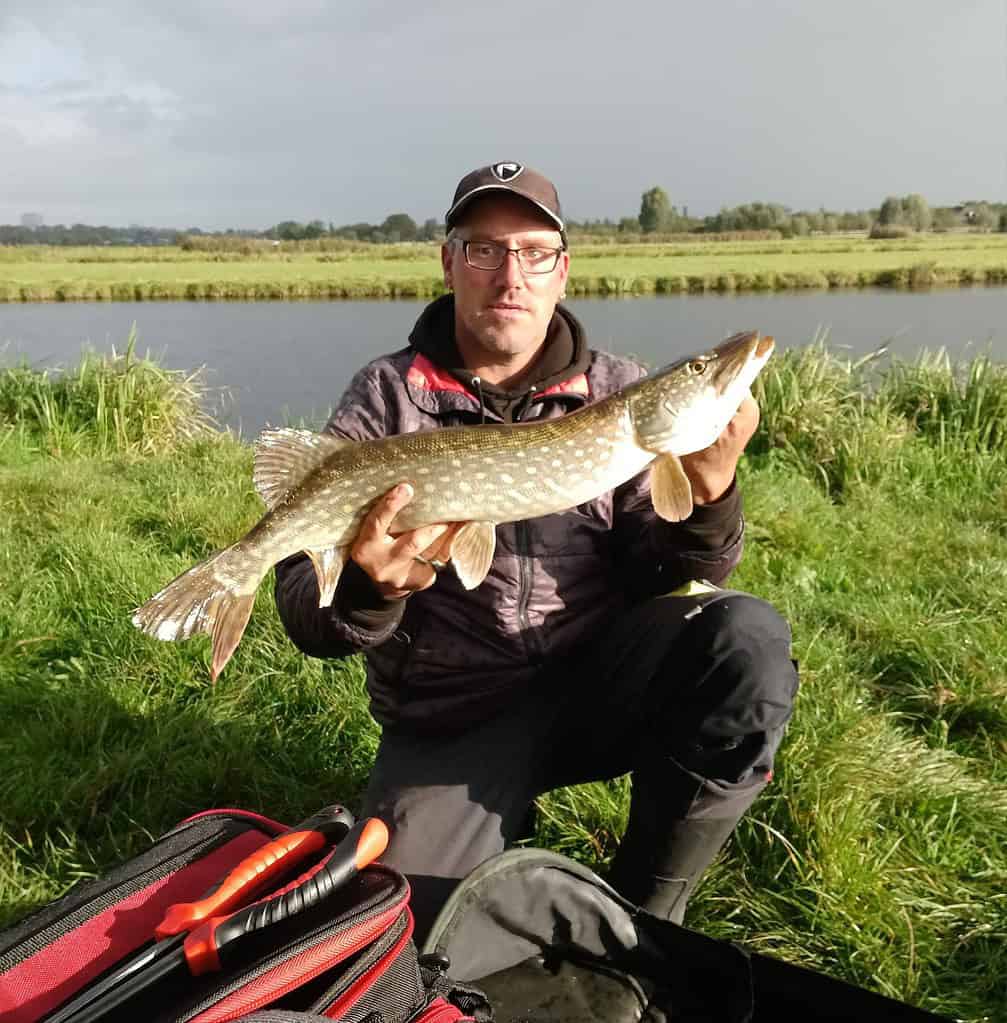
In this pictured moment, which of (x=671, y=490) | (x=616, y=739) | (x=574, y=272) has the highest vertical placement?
(x=574, y=272)

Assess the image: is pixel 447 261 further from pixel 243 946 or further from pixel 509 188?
pixel 243 946

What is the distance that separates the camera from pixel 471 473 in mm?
2191

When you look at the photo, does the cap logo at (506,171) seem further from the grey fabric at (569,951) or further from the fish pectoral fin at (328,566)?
the grey fabric at (569,951)

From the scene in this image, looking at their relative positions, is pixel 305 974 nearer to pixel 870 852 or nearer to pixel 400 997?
pixel 400 997

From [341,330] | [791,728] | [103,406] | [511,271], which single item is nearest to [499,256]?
[511,271]

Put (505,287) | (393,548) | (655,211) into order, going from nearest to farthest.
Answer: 1. (393,548)
2. (505,287)
3. (655,211)

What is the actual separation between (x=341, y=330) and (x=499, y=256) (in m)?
20.6

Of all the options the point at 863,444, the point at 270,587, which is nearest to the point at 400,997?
the point at 270,587

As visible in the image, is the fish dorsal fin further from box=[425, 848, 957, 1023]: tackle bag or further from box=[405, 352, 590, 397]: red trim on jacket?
box=[425, 848, 957, 1023]: tackle bag

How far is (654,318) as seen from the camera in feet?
73.1

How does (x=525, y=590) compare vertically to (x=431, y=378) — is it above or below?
below

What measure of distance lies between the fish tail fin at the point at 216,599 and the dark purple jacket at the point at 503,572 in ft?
0.69

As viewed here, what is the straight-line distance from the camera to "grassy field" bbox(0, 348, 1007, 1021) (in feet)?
7.37

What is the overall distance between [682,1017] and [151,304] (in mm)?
36406
